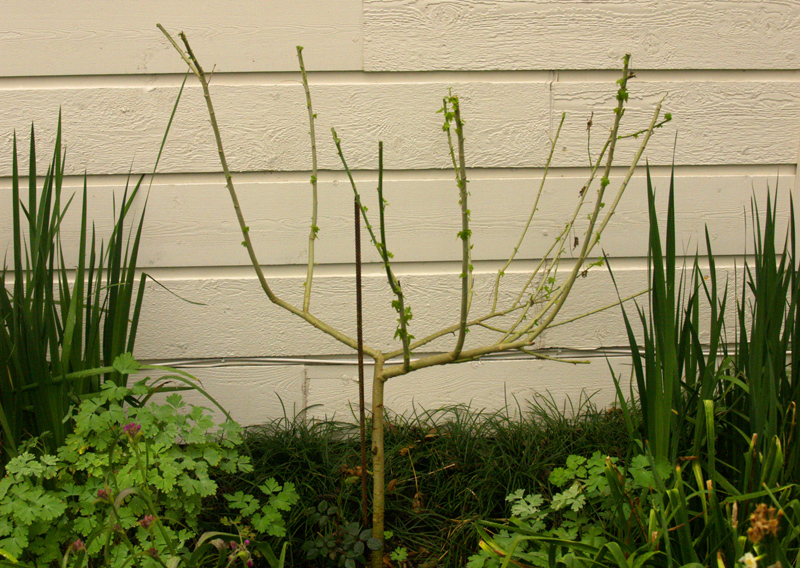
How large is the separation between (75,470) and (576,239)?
5.78 ft

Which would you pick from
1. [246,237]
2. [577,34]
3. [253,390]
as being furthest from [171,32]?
[577,34]

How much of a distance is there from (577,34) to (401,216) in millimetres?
912

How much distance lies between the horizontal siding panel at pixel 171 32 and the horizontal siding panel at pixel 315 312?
0.78 metres

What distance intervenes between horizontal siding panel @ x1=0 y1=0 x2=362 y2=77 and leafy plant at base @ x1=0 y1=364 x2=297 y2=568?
3.66 ft

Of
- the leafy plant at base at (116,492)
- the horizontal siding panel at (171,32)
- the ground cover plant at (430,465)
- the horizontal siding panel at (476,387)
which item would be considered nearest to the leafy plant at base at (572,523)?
the ground cover plant at (430,465)

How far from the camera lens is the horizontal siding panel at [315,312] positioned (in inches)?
84.5

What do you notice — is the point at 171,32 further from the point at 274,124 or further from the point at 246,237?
the point at 246,237

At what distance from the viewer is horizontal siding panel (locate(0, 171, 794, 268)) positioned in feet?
6.82

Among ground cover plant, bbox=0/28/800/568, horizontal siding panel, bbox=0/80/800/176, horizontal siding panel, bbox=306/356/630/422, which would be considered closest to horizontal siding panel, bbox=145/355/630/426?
horizontal siding panel, bbox=306/356/630/422

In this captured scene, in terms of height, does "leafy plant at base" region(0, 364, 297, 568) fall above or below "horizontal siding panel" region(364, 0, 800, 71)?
below

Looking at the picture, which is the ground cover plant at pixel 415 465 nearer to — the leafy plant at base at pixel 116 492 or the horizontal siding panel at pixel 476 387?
the leafy plant at base at pixel 116 492

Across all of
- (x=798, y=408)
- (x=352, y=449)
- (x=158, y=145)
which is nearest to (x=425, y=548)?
(x=352, y=449)

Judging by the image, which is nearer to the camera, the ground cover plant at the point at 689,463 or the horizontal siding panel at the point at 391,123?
the ground cover plant at the point at 689,463

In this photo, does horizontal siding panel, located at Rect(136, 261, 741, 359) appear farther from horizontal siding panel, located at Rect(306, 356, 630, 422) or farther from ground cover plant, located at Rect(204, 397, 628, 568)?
ground cover plant, located at Rect(204, 397, 628, 568)
